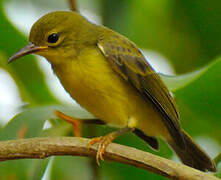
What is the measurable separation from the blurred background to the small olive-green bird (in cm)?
12

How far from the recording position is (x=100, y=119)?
3773mm

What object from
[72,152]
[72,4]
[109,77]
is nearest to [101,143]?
[72,152]

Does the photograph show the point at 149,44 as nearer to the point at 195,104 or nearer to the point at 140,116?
the point at 140,116

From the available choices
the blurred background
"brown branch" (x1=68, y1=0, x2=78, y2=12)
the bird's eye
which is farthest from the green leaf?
"brown branch" (x1=68, y1=0, x2=78, y2=12)

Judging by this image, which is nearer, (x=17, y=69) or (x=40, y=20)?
(x=40, y=20)

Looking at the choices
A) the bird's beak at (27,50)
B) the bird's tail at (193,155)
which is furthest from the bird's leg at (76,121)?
the bird's tail at (193,155)

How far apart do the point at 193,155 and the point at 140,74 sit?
0.81 metres

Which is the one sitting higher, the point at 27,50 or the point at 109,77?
the point at 27,50

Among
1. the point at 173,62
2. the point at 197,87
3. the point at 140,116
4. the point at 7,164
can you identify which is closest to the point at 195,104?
the point at 197,87

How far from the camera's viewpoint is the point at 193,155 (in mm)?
4203

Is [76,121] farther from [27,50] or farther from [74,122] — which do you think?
[27,50]

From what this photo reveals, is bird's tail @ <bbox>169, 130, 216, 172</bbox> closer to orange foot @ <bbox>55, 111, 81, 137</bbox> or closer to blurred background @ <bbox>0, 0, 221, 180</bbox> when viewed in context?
blurred background @ <bbox>0, 0, 221, 180</bbox>

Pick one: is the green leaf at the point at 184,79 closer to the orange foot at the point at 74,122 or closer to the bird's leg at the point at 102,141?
the bird's leg at the point at 102,141

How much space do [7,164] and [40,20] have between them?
3.73 feet
